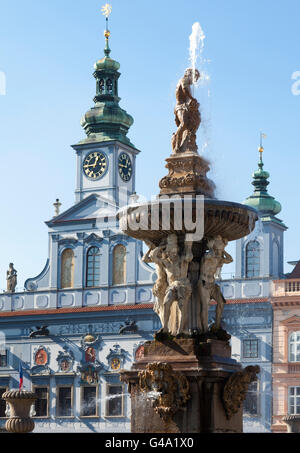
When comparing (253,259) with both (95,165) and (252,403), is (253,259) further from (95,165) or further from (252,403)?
(95,165)

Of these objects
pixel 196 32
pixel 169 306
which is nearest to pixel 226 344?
pixel 169 306

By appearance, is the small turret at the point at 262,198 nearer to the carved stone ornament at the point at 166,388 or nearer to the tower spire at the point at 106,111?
the tower spire at the point at 106,111

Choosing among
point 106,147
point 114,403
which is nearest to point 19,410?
point 114,403

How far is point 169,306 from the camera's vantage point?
15.6 m

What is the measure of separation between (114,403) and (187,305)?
38.0 meters

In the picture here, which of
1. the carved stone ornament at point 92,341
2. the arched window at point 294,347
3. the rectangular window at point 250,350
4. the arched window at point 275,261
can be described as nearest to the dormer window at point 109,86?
the arched window at point 275,261

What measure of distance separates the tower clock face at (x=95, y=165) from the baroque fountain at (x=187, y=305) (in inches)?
1620

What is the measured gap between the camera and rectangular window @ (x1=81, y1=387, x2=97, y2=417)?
5322cm

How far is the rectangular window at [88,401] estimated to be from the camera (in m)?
53.2

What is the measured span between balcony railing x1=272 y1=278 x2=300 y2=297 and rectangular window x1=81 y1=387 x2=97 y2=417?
9.79 m

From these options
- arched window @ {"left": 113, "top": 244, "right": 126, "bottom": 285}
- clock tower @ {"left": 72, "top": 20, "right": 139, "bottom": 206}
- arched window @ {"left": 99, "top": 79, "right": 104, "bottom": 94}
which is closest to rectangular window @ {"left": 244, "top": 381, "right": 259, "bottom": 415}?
arched window @ {"left": 113, "top": 244, "right": 126, "bottom": 285}

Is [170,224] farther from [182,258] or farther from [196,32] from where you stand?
[196,32]

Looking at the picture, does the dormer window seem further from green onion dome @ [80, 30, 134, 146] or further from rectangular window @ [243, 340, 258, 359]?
rectangular window @ [243, 340, 258, 359]

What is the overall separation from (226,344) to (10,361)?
4124 cm
